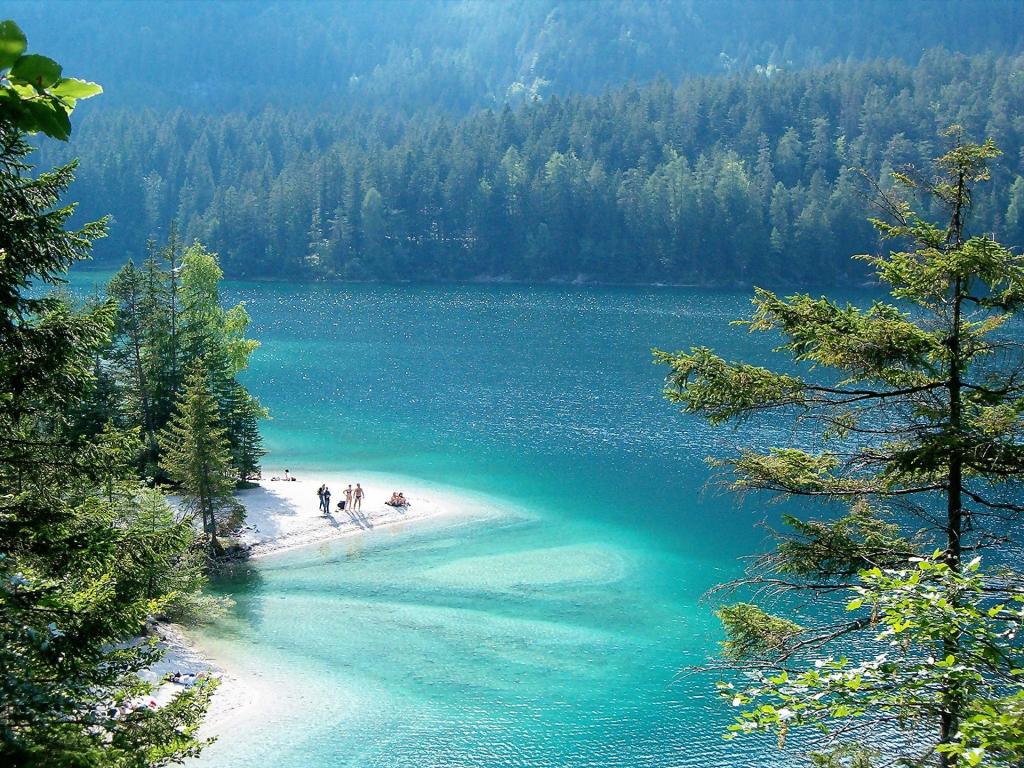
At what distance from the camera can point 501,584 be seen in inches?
1486

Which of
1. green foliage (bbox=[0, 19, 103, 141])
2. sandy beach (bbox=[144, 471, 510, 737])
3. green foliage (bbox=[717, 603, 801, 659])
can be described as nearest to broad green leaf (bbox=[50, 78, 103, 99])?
green foliage (bbox=[0, 19, 103, 141])

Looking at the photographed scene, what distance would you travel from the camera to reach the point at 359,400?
227 feet

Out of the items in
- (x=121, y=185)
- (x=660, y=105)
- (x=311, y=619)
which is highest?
(x=660, y=105)

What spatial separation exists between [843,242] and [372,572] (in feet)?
379

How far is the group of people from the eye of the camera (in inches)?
1773

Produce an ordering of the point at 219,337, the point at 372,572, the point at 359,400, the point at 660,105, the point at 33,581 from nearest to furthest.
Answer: the point at 33,581
the point at 372,572
the point at 219,337
the point at 359,400
the point at 660,105

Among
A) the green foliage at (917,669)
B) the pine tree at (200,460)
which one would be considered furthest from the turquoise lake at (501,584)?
the green foliage at (917,669)

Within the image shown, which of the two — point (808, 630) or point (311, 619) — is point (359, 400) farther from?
point (808, 630)

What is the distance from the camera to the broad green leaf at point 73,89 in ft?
9.37

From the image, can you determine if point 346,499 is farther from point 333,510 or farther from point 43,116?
→ point 43,116

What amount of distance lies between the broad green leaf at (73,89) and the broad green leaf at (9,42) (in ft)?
0.45

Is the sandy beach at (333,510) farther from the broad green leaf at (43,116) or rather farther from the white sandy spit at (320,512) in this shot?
the broad green leaf at (43,116)

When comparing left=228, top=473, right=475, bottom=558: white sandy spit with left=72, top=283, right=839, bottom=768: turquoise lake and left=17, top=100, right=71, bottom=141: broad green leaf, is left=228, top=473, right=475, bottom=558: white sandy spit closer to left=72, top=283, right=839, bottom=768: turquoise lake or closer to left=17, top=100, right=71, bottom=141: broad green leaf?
left=72, top=283, right=839, bottom=768: turquoise lake

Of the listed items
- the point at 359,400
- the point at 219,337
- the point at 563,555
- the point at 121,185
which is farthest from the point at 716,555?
the point at 121,185
